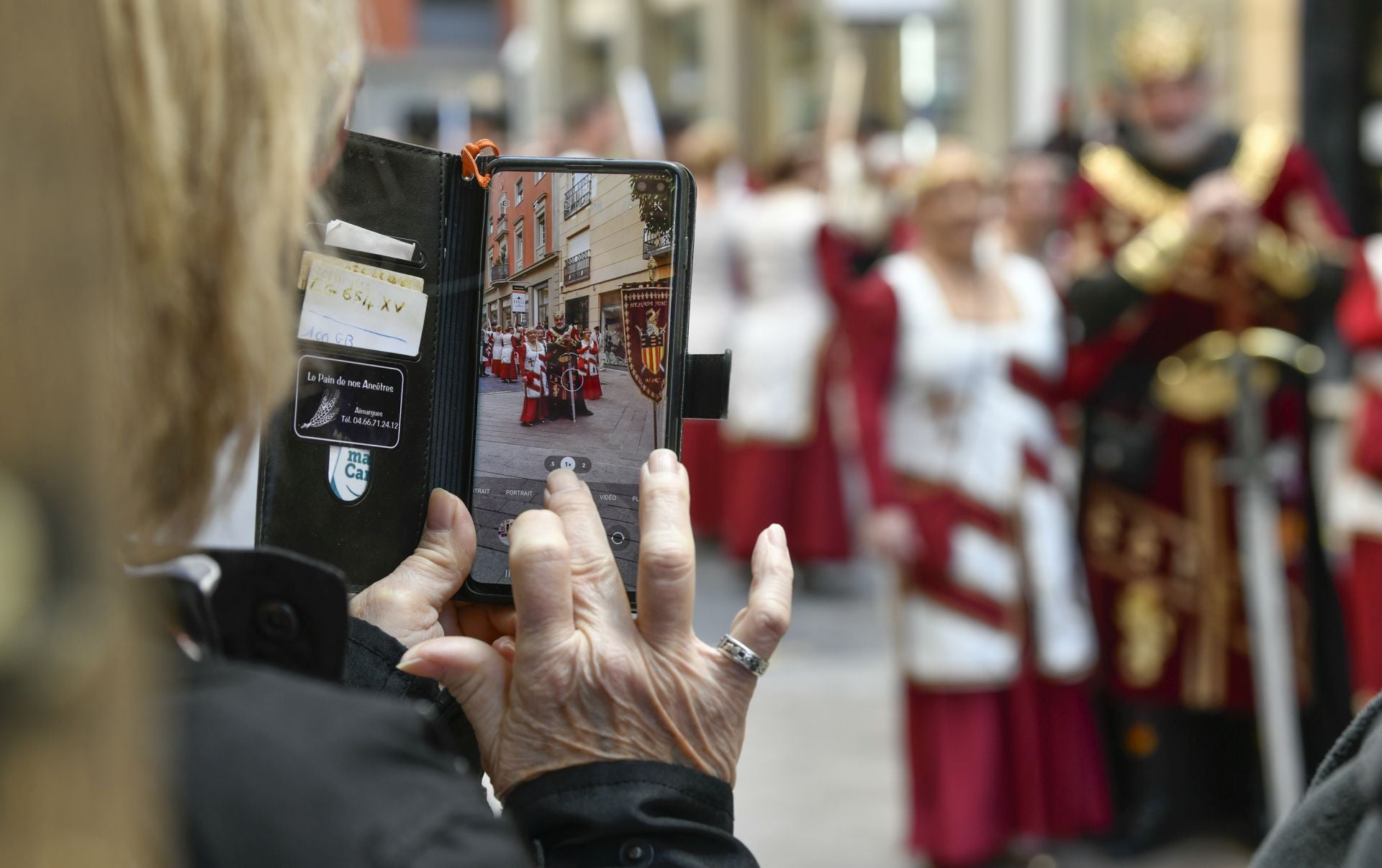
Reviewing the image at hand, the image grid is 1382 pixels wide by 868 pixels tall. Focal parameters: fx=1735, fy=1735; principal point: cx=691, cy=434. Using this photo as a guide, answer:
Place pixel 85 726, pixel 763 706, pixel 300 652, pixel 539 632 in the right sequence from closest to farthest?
pixel 85 726 < pixel 300 652 < pixel 539 632 < pixel 763 706

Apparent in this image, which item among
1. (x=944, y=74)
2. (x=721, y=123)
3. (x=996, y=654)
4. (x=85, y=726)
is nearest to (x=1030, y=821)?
(x=996, y=654)

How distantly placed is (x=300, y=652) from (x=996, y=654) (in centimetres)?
335

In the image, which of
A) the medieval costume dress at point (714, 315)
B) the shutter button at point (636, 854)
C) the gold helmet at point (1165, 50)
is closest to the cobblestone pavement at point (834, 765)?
the medieval costume dress at point (714, 315)

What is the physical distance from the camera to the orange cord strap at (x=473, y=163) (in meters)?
1.15

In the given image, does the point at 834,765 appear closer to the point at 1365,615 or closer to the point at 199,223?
the point at 1365,615

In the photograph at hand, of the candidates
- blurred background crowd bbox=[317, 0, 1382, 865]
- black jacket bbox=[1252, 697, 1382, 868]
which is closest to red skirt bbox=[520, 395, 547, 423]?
black jacket bbox=[1252, 697, 1382, 868]

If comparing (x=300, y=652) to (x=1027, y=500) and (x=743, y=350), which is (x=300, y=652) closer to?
(x=1027, y=500)

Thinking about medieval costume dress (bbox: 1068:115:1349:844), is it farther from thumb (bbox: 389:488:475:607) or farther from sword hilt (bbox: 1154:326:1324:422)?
thumb (bbox: 389:488:475:607)

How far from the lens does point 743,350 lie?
26.3 feet

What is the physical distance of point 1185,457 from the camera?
13.5 ft

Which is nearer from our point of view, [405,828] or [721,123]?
[405,828]

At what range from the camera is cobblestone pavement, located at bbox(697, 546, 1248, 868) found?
13.9 ft

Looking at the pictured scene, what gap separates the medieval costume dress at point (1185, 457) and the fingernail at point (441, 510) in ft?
10.1

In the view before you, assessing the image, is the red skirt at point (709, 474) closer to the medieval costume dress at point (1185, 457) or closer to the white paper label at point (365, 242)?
the medieval costume dress at point (1185, 457)
